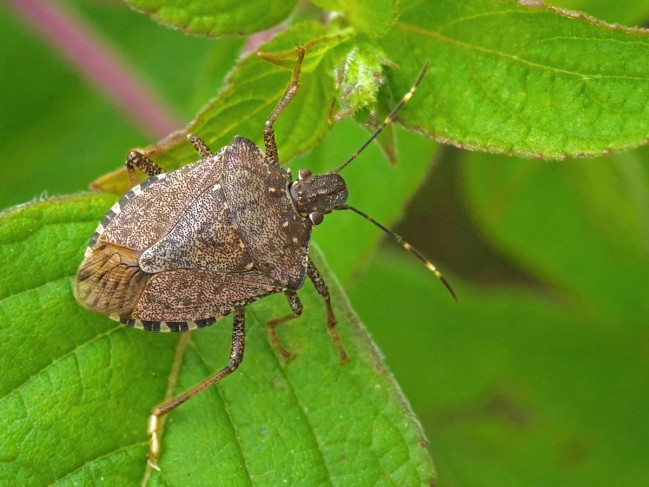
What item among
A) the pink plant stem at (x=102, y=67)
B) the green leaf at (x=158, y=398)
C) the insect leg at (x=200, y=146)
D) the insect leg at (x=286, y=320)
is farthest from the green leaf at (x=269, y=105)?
the pink plant stem at (x=102, y=67)

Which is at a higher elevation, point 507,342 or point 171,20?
point 171,20

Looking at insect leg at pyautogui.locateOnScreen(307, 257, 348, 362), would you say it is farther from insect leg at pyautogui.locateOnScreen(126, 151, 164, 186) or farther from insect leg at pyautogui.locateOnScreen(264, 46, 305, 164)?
insect leg at pyautogui.locateOnScreen(126, 151, 164, 186)

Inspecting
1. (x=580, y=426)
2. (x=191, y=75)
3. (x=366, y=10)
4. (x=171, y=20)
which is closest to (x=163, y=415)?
(x=171, y=20)

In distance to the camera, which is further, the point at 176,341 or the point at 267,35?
the point at 267,35

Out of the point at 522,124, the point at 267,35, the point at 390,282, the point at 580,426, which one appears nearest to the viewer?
the point at 522,124

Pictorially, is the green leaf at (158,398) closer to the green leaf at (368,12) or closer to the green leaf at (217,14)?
the green leaf at (217,14)

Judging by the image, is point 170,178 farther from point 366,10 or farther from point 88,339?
point 366,10
